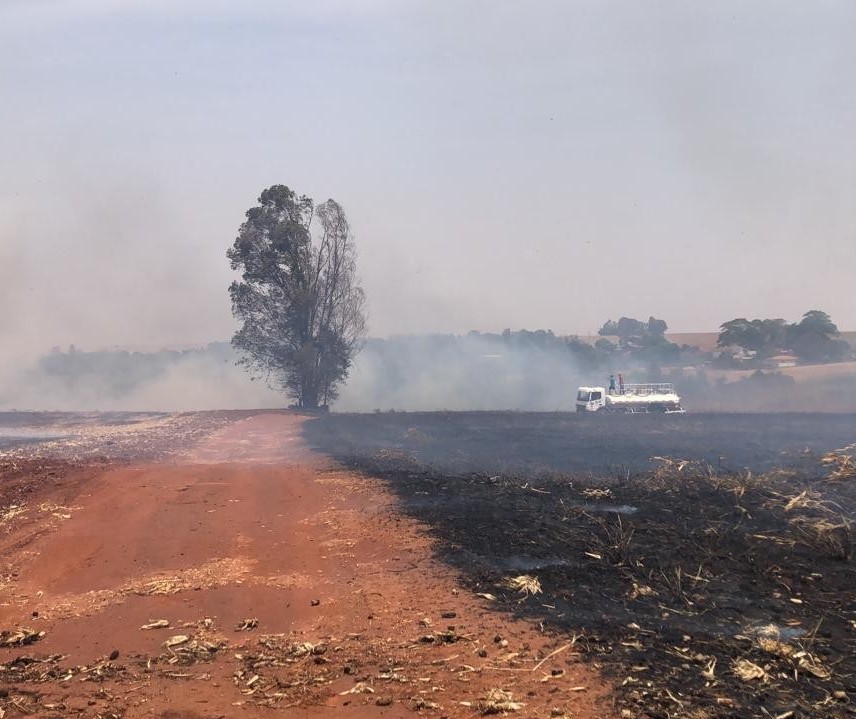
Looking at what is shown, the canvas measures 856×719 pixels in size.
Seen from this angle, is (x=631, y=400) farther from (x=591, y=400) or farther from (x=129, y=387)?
(x=129, y=387)

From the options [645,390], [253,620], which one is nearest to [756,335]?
Result: [645,390]

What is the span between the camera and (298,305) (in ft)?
130

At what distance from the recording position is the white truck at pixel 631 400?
41031mm

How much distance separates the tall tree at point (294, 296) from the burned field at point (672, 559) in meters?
17.7

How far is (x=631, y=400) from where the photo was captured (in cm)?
4156

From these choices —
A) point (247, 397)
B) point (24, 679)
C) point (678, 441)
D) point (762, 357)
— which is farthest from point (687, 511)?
point (762, 357)

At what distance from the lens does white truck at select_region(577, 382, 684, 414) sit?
4103 cm

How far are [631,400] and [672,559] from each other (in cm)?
3192

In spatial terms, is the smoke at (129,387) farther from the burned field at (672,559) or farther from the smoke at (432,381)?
the burned field at (672,559)

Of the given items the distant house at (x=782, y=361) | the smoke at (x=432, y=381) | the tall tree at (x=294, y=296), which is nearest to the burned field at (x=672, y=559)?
the tall tree at (x=294, y=296)

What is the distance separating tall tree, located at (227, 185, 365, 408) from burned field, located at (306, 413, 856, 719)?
1772cm

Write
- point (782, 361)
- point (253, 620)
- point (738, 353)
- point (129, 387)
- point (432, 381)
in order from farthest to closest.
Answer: point (738, 353), point (432, 381), point (782, 361), point (129, 387), point (253, 620)

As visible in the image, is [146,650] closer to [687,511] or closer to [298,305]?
[687,511]

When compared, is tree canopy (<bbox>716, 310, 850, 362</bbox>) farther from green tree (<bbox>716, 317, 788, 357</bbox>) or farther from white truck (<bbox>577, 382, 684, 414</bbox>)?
white truck (<bbox>577, 382, 684, 414</bbox>)
